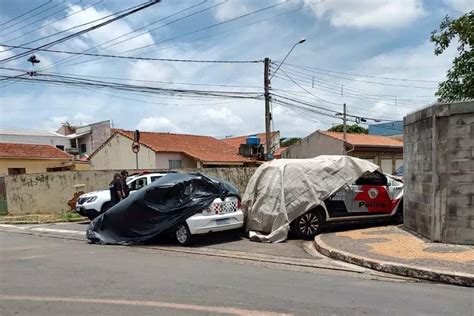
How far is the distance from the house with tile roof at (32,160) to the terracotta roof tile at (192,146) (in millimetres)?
4774

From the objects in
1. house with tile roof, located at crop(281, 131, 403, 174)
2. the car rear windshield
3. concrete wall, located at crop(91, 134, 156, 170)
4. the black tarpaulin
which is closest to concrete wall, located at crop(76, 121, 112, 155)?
concrete wall, located at crop(91, 134, 156, 170)

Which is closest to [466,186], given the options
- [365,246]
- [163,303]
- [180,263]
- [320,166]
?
[365,246]

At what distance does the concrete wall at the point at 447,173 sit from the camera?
358 inches

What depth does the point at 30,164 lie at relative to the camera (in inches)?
1335

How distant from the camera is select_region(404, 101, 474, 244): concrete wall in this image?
9102 mm

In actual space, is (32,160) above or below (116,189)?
above

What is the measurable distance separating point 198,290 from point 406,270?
334cm

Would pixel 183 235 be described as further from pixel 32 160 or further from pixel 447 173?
pixel 32 160

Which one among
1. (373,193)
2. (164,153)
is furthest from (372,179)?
(164,153)

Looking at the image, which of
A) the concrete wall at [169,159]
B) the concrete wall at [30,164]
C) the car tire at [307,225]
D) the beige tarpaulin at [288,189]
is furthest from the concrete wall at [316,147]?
the car tire at [307,225]

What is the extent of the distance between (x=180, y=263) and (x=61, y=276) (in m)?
2.03

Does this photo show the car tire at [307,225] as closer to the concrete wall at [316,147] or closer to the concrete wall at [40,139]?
the concrete wall at [316,147]

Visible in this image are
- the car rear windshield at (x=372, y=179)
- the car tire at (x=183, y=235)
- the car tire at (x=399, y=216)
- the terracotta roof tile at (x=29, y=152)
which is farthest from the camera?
the terracotta roof tile at (x=29, y=152)

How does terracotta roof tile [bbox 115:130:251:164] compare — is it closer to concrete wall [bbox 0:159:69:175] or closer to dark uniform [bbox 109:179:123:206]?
concrete wall [bbox 0:159:69:175]
